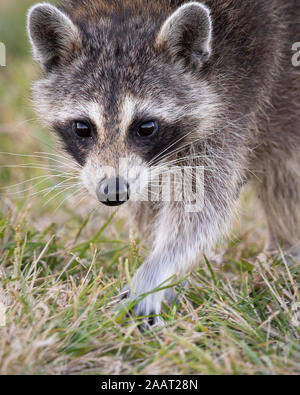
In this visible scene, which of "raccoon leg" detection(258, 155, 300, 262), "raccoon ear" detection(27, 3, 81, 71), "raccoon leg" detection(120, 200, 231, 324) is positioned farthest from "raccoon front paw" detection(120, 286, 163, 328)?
"raccoon ear" detection(27, 3, 81, 71)

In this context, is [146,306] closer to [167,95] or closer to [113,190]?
[113,190]

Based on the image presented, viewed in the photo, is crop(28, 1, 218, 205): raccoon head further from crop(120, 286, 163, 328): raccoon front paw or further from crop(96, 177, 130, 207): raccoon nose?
crop(120, 286, 163, 328): raccoon front paw

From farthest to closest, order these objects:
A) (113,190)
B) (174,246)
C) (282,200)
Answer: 1. (282,200)
2. (174,246)
3. (113,190)

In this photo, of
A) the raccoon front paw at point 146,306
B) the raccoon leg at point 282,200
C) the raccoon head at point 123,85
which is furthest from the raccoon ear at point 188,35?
the raccoon front paw at point 146,306

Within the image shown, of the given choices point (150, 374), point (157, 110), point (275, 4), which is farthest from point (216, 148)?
point (150, 374)

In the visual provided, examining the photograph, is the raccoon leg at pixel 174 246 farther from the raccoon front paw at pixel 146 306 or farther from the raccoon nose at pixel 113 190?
the raccoon nose at pixel 113 190

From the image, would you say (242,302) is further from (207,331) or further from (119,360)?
(119,360)

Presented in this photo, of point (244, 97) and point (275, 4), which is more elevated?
point (275, 4)

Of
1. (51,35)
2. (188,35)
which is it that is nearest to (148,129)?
(188,35)
